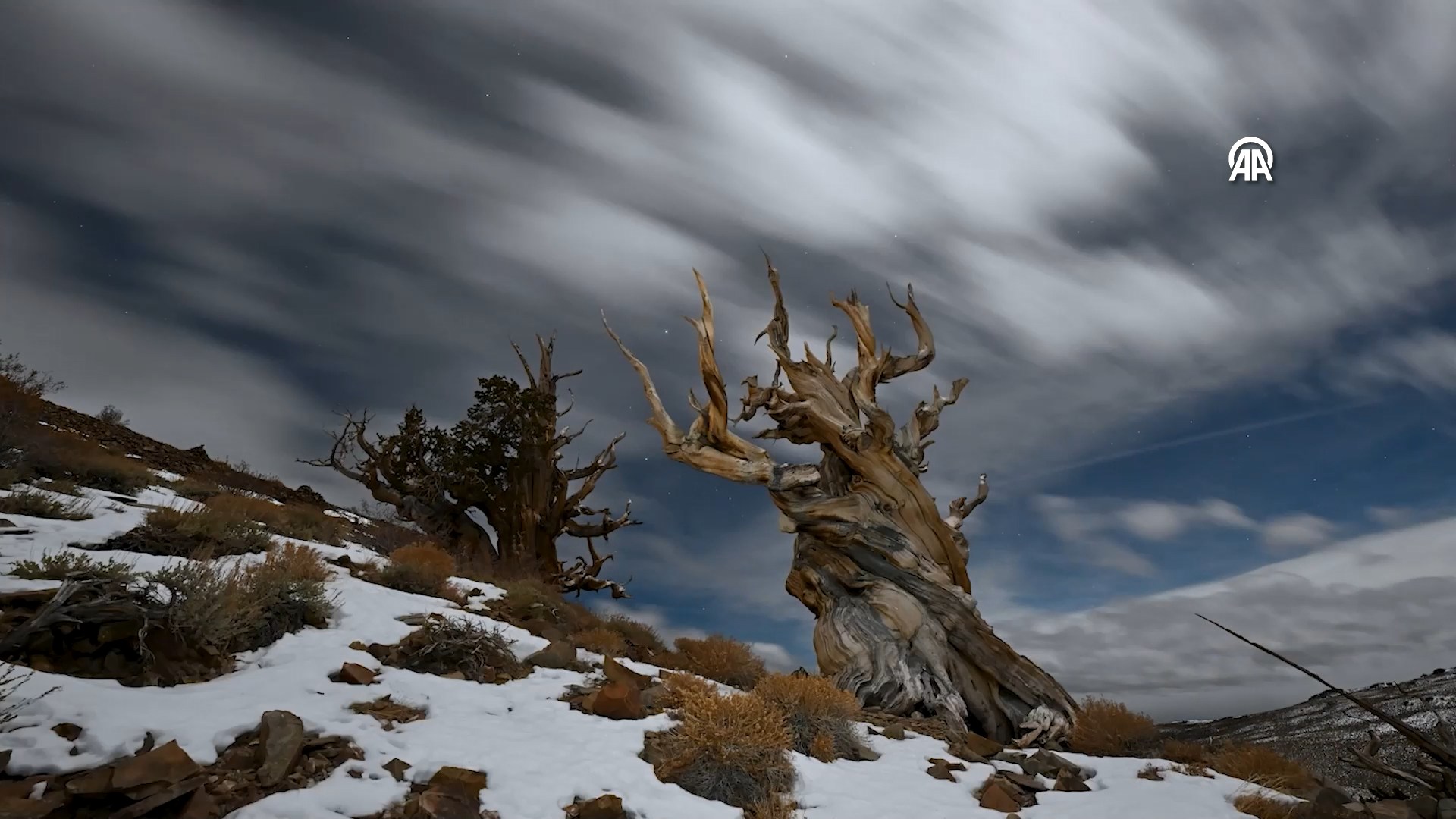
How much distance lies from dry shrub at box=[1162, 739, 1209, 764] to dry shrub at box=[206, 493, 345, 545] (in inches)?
513

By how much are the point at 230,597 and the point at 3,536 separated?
3.37 m

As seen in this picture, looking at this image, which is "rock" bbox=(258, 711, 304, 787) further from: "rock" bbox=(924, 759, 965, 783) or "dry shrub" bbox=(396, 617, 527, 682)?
"rock" bbox=(924, 759, 965, 783)

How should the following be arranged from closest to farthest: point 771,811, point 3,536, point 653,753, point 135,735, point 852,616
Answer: point 135,735
point 771,811
point 653,753
point 3,536
point 852,616

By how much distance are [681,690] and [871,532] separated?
596cm

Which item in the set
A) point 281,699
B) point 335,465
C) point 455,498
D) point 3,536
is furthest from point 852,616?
point 335,465

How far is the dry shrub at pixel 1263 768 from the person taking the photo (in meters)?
7.59

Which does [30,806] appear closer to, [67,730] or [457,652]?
[67,730]

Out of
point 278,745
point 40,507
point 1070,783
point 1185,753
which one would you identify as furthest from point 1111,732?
point 40,507

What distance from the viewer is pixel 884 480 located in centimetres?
1410

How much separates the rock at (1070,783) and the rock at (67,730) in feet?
27.4

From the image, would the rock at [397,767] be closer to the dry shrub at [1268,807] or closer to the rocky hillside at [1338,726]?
the dry shrub at [1268,807]

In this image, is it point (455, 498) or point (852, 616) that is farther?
point (455, 498)

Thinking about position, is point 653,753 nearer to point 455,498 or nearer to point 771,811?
point 771,811

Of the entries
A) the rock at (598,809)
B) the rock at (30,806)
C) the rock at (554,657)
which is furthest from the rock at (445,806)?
the rock at (554,657)
